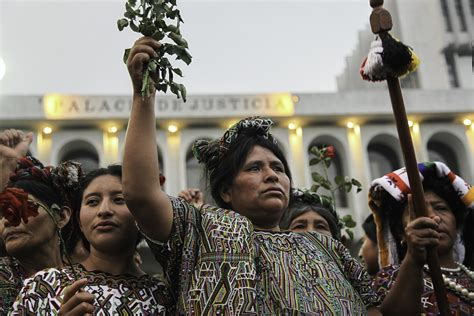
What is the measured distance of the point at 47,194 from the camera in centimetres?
288

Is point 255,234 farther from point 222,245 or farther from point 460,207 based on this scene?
point 460,207

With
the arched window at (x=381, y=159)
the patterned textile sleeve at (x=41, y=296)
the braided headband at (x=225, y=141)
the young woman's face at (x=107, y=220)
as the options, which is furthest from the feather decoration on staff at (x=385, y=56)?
the arched window at (x=381, y=159)

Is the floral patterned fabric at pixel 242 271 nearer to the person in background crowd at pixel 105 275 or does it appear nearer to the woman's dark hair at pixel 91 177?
the person in background crowd at pixel 105 275

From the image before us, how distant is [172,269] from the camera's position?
204cm

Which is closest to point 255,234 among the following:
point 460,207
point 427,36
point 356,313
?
point 356,313

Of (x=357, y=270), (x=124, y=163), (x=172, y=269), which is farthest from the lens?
(x=357, y=270)

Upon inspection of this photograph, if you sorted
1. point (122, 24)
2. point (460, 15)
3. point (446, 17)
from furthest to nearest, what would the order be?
point (460, 15)
point (446, 17)
point (122, 24)

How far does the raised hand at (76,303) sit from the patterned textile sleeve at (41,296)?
30 cm

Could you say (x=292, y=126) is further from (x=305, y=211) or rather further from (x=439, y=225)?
(x=439, y=225)

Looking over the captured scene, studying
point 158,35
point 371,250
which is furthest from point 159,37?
point 371,250

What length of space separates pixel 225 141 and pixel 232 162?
0.11 meters

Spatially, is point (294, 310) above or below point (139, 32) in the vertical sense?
below

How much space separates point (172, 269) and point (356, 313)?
0.62 m

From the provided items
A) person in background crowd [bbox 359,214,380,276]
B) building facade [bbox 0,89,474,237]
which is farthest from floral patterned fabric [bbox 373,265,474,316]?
building facade [bbox 0,89,474,237]
